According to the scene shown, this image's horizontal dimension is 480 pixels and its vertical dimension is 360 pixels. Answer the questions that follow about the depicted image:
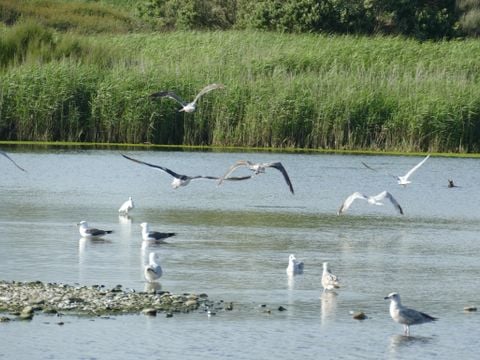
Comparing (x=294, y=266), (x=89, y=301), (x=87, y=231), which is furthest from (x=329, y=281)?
(x=87, y=231)

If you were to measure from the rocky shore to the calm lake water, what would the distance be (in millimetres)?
196

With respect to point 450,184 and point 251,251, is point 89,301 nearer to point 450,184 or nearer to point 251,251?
point 251,251

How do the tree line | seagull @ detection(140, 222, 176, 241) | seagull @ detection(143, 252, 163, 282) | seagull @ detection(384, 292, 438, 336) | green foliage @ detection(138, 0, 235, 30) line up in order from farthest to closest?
1. green foliage @ detection(138, 0, 235, 30)
2. the tree line
3. seagull @ detection(140, 222, 176, 241)
4. seagull @ detection(143, 252, 163, 282)
5. seagull @ detection(384, 292, 438, 336)

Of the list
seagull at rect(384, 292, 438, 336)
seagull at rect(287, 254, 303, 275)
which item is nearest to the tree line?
seagull at rect(287, 254, 303, 275)

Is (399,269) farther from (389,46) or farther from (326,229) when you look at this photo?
(389,46)

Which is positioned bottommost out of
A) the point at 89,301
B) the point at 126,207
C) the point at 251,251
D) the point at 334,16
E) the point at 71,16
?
the point at 89,301

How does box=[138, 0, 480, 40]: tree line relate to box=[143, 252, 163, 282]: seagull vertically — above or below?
above

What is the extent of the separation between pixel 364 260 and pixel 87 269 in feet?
12.4

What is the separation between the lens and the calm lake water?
38.5ft

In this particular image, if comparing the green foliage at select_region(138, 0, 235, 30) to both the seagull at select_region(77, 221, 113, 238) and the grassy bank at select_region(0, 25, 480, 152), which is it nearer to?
the grassy bank at select_region(0, 25, 480, 152)

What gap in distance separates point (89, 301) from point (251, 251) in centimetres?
463

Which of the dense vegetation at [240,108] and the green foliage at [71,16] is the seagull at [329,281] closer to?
the dense vegetation at [240,108]

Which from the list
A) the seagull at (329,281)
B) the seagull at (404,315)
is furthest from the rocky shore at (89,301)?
the seagull at (404,315)

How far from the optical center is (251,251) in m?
17.1
